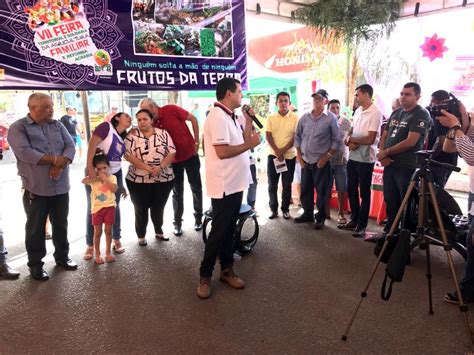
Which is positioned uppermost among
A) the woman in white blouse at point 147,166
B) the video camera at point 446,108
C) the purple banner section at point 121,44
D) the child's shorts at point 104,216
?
the purple banner section at point 121,44

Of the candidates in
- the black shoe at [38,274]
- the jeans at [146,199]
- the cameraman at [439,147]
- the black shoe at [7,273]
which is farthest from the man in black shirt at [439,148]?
the black shoe at [7,273]

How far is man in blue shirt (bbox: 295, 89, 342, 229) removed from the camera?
14.0ft

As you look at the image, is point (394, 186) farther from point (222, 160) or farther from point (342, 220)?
point (222, 160)

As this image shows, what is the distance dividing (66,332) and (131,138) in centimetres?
183

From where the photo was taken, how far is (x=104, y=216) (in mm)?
3459

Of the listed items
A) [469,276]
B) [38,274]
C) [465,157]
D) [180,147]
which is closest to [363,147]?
[465,157]

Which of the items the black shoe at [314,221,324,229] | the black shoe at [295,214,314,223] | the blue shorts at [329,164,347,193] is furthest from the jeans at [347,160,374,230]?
the black shoe at [295,214,314,223]

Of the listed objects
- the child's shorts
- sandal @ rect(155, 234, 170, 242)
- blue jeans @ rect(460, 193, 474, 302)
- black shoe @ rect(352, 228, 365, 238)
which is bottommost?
black shoe @ rect(352, 228, 365, 238)

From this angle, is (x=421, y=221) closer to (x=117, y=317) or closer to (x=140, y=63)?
(x=117, y=317)

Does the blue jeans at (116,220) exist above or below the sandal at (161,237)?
above

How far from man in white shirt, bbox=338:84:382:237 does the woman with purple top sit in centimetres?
239

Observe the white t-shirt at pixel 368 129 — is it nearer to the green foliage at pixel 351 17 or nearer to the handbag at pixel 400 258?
the handbag at pixel 400 258

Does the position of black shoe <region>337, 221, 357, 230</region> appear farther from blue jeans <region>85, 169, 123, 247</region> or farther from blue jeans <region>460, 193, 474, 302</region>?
blue jeans <region>85, 169, 123, 247</region>

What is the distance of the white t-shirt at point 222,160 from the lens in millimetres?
2631
